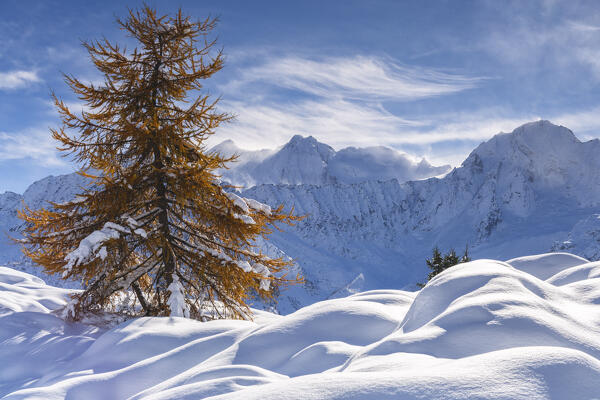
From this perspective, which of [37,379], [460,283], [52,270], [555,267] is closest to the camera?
[460,283]

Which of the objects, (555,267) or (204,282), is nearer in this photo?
(555,267)

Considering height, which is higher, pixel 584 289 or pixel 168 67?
pixel 168 67

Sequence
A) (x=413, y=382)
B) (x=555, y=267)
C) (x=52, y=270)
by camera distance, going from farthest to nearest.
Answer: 1. (x=52, y=270)
2. (x=555, y=267)
3. (x=413, y=382)

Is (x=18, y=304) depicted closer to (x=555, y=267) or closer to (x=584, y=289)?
(x=584, y=289)

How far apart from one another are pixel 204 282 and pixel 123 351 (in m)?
3.20

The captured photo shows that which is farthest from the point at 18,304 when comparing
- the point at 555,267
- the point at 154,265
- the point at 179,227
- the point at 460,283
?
the point at 555,267

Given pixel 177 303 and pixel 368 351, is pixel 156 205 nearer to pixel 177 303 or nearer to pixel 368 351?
pixel 177 303

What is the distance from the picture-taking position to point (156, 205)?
26.1 feet

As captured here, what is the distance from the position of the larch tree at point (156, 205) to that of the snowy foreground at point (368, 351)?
1792 mm

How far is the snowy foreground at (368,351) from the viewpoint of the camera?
2195mm

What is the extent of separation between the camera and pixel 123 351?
4629 millimetres

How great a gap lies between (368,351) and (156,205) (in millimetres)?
6189

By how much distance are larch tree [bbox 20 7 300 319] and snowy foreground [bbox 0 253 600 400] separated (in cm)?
179

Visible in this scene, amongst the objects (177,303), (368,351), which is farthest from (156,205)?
(368,351)
